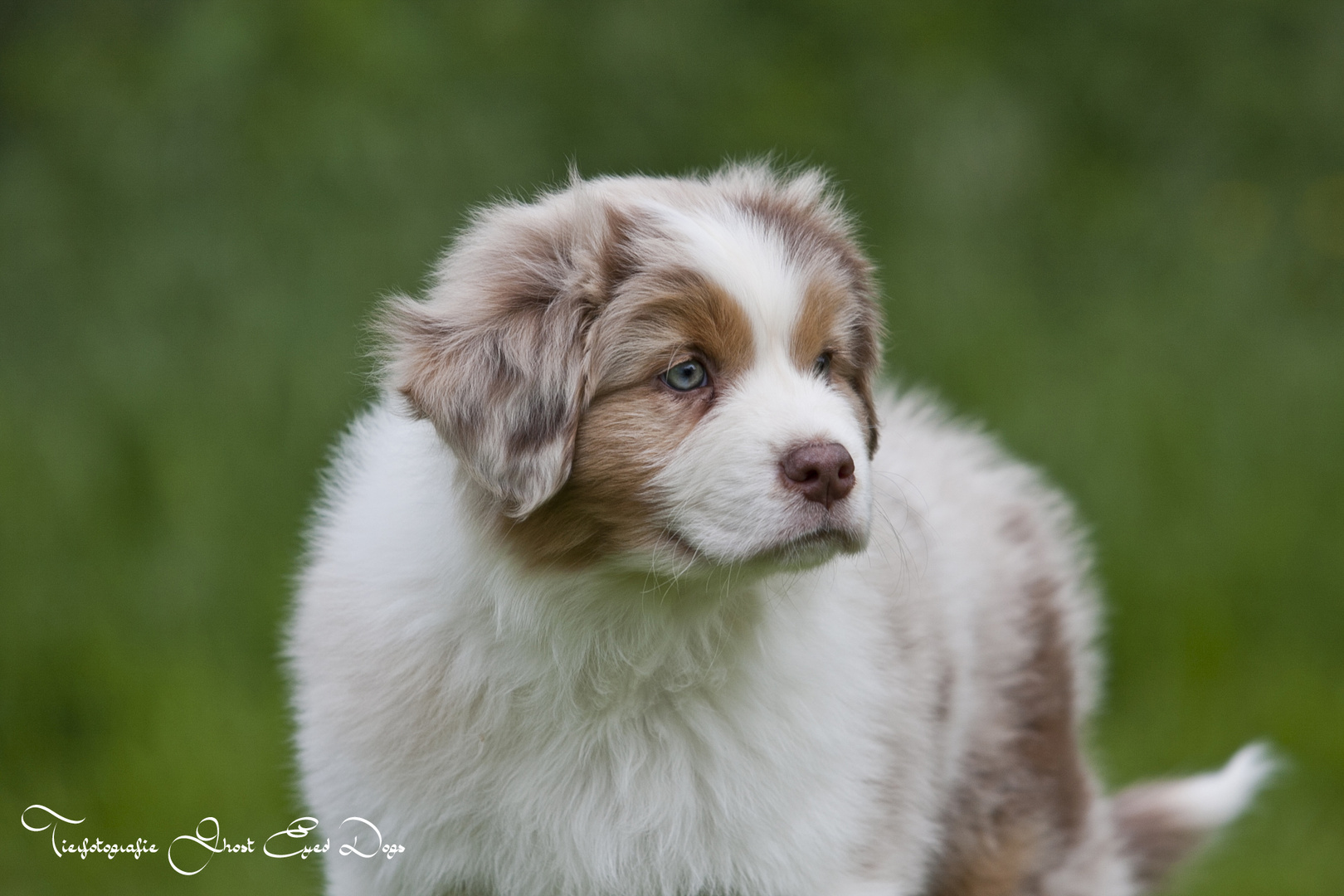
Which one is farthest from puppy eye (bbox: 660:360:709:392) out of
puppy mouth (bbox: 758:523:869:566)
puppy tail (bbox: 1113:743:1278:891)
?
puppy tail (bbox: 1113:743:1278:891)

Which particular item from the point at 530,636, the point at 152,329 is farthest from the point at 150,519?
the point at 530,636

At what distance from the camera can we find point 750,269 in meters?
3.41

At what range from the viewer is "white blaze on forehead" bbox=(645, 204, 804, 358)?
339 centimetres

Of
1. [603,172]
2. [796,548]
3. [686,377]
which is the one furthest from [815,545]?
[603,172]

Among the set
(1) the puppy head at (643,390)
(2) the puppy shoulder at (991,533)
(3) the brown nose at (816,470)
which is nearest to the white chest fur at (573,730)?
(1) the puppy head at (643,390)

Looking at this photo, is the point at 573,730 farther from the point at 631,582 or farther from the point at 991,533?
the point at 991,533

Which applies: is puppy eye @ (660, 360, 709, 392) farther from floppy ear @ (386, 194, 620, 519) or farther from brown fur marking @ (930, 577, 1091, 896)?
brown fur marking @ (930, 577, 1091, 896)

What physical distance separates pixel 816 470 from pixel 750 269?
1.58ft

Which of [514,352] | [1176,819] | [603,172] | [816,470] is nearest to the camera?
[816,470]

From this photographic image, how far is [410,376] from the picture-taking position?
340 cm

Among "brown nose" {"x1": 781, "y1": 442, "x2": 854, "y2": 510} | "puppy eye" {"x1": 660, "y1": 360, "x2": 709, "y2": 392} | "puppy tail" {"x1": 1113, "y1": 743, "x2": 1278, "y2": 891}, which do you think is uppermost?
"puppy tail" {"x1": 1113, "y1": 743, "x2": 1278, "y2": 891}

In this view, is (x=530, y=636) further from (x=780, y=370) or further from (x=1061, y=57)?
(x=1061, y=57)

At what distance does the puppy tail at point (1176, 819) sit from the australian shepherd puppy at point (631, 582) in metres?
1.18

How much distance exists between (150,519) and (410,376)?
12.1ft
